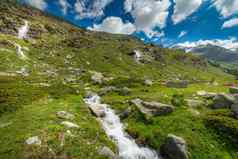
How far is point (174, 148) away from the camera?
75.8 feet

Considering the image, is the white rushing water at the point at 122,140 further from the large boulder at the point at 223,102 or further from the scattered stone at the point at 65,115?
the large boulder at the point at 223,102

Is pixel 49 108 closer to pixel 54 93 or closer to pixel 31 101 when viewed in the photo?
pixel 31 101

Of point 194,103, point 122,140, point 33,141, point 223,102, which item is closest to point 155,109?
point 122,140

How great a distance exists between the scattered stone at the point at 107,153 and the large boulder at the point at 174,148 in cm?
638

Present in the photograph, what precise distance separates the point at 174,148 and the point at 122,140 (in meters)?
7.28

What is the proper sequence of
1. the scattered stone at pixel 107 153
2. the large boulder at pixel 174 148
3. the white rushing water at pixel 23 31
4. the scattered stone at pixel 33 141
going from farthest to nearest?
the white rushing water at pixel 23 31 < the large boulder at pixel 174 148 < the scattered stone at pixel 33 141 < the scattered stone at pixel 107 153

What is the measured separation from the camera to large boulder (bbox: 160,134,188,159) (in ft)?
73.8

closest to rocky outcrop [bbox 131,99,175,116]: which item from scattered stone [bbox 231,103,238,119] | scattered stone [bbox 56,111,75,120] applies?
scattered stone [bbox 231,103,238,119]

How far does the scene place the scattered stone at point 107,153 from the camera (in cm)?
2189

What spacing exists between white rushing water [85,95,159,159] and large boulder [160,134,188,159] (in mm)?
1340

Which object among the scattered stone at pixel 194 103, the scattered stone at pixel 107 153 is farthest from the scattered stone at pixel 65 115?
the scattered stone at pixel 194 103

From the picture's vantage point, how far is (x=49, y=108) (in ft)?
110

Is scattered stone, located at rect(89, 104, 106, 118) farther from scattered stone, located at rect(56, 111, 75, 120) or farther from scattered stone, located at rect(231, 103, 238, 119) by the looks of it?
scattered stone, located at rect(231, 103, 238, 119)

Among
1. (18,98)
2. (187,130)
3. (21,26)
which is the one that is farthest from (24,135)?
(21,26)
